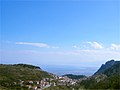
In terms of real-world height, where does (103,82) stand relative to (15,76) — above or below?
above

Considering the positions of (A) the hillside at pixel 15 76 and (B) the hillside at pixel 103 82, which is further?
(A) the hillside at pixel 15 76

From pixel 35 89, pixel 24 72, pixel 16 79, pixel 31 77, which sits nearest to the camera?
pixel 35 89

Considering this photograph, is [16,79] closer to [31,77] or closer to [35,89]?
[31,77]

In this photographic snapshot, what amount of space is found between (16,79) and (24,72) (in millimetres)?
23391

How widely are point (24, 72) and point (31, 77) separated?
1426cm

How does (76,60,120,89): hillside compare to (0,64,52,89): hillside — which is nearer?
(76,60,120,89): hillside

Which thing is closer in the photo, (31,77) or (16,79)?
(16,79)

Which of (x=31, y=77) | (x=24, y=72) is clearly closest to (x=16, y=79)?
(x=31, y=77)

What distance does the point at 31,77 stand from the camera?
127062 millimetres

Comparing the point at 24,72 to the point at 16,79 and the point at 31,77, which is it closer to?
the point at 31,77

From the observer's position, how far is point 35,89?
314ft

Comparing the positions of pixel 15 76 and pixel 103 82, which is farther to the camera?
pixel 15 76

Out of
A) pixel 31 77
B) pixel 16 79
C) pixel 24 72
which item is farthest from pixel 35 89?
pixel 24 72

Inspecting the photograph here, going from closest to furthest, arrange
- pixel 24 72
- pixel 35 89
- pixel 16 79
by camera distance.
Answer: pixel 35 89
pixel 16 79
pixel 24 72
